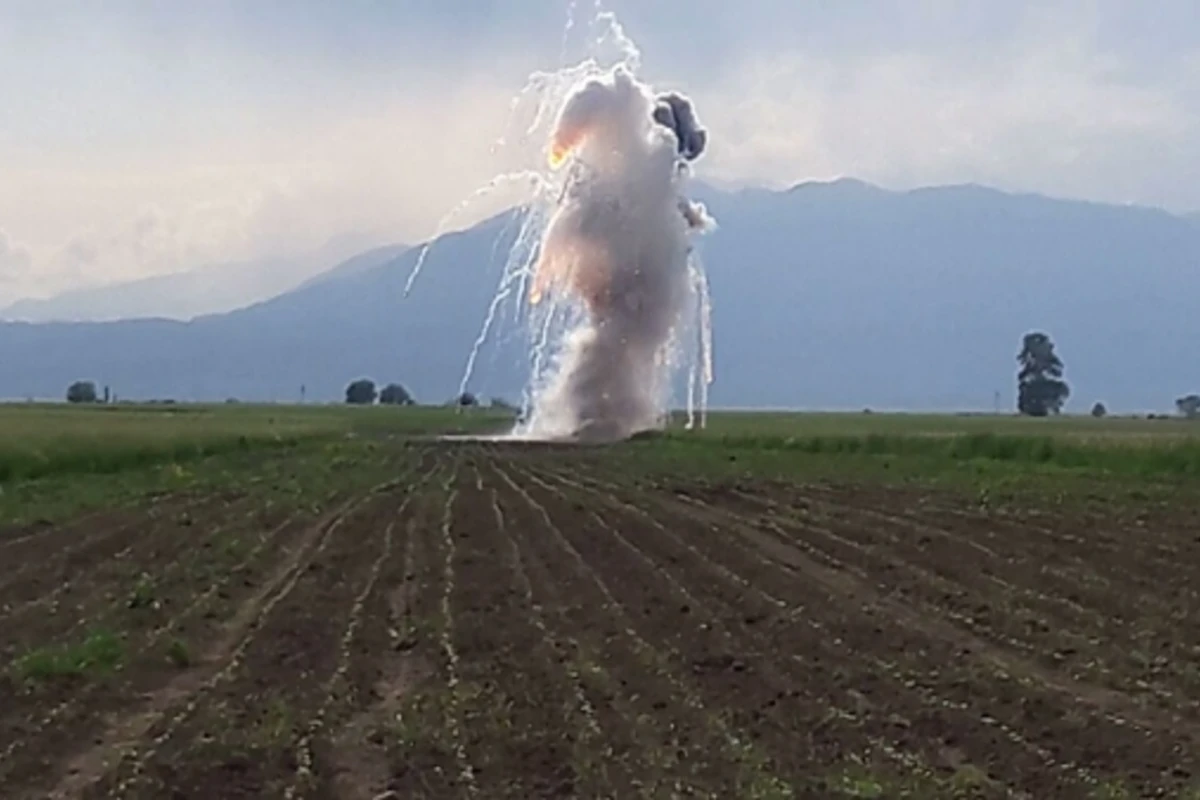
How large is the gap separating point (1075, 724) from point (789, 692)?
2.27 m

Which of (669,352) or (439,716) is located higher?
(669,352)

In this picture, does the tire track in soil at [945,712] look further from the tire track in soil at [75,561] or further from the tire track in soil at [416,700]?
the tire track in soil at [75,561]

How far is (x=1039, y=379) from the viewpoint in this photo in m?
155

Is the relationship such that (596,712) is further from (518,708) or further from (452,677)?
(452,677)

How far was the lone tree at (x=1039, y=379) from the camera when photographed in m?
154

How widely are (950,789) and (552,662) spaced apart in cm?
541

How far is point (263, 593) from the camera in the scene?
2027 centimetres

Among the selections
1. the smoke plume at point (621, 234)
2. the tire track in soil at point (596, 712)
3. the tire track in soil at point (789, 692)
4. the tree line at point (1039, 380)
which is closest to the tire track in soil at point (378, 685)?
the tire track in soil at point (596, 712)

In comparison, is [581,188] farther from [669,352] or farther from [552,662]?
[552,662]

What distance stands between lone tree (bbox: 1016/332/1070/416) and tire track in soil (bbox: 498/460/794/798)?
13772 centimetres

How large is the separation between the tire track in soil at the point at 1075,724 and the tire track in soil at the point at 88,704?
614 cm

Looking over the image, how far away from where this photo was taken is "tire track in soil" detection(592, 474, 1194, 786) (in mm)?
11023

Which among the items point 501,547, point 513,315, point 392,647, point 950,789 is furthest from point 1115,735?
point 513,315

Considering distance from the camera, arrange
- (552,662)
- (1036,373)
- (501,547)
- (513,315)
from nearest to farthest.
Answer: (552,662) → (501,547) → (513,315) → (1036,373)
